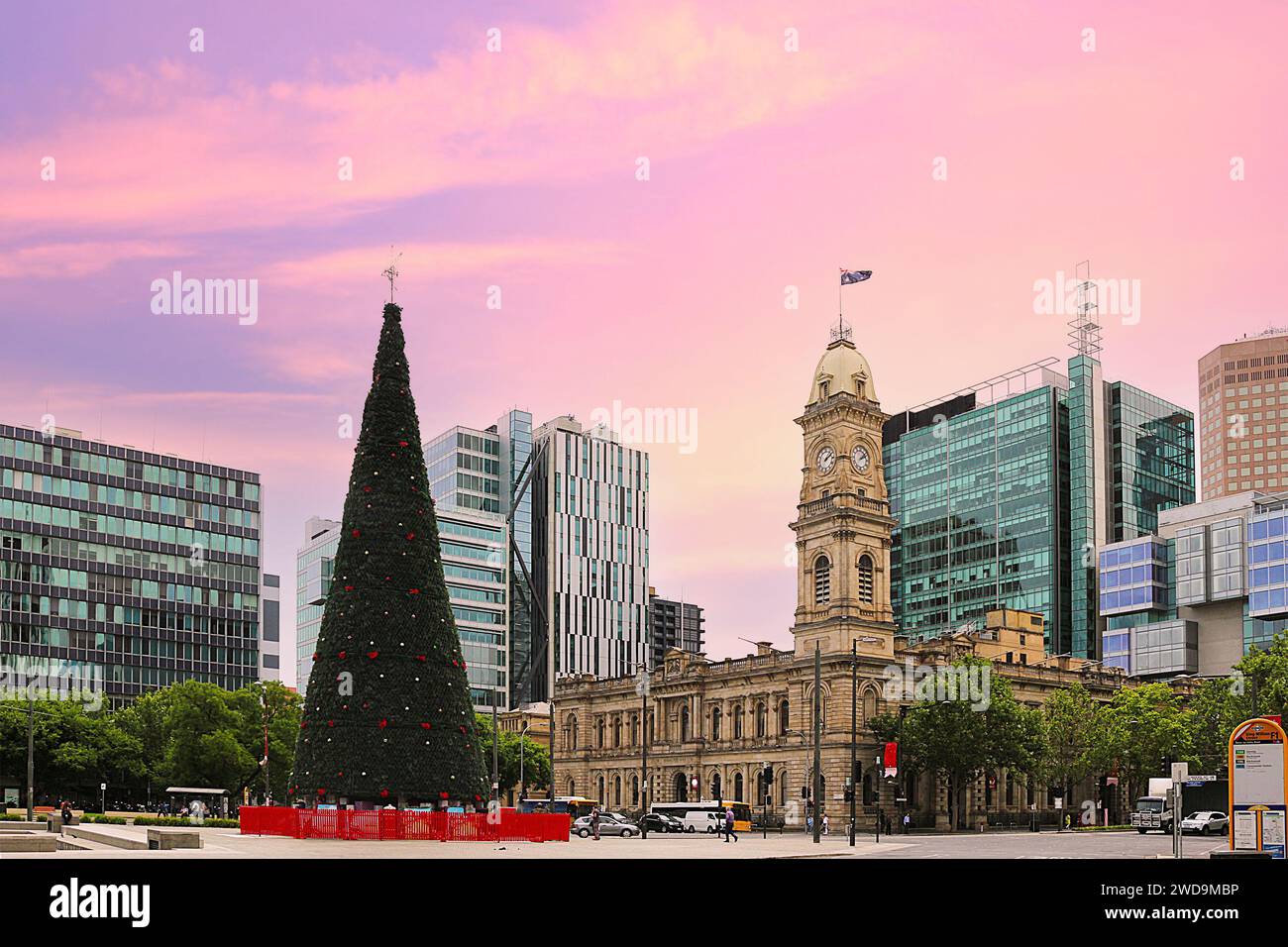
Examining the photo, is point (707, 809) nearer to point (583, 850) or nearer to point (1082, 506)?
point (583, 850)

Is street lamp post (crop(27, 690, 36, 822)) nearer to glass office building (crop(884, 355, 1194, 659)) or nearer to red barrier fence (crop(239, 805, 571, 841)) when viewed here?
red barrier fence (crop(239, 805, 571, 841))

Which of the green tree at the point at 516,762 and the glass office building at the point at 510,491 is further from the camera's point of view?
the glass office building at the point at 510,491

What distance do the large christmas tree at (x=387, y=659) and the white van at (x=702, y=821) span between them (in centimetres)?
3484

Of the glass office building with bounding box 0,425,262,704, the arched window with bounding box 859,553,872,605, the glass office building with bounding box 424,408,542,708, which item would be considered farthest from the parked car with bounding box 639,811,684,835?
the glass office building with bounding box 424,408,542,708

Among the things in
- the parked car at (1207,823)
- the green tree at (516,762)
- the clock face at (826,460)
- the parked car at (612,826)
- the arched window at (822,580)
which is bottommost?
the green tree at (516,762)

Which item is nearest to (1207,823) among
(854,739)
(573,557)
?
(854,739)

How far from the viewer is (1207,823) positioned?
6788 cm

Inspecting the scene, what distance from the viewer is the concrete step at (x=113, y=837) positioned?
134 feet

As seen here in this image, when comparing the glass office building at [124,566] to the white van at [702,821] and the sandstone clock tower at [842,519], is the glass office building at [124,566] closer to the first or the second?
the white van at [702,821]

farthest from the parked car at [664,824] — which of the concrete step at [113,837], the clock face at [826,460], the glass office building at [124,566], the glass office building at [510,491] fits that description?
the glass office building at [510,491]

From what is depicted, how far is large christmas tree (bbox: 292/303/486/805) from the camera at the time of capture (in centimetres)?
4991
